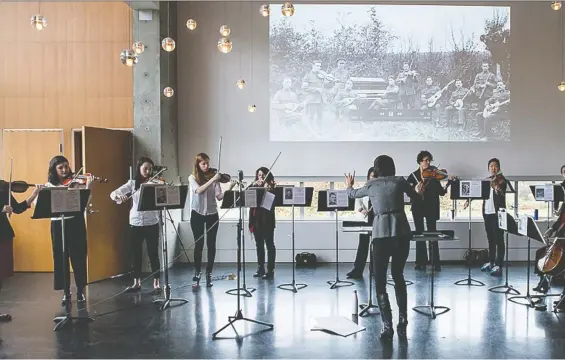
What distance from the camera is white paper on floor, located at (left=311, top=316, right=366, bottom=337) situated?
4.54 m

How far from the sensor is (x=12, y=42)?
25.0 feet

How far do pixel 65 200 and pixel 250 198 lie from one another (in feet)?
6.32

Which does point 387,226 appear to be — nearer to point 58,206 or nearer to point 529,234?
point 529,234

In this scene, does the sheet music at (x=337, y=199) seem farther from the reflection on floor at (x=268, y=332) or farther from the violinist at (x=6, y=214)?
the violinist at (x=6, y=214)

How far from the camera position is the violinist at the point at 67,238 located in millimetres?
5336

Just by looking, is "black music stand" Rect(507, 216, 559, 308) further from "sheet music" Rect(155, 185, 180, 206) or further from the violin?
the violin

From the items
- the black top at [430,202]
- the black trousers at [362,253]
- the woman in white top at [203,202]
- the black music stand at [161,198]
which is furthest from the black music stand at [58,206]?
the black top at [430,202]

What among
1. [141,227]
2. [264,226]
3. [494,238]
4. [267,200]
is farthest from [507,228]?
[141,227]

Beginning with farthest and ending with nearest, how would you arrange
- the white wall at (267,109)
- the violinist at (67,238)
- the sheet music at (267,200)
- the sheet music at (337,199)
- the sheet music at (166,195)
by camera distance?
the white wall at (267,109), the sheet music at (337,199), the sheet music at (267,200), the violinist at (67,238), the sheet music at (166,195)

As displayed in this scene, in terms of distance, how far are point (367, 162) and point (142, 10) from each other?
4.32 m

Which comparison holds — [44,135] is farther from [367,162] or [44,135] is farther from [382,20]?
[382,20]

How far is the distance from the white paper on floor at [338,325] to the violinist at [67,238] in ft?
8.90

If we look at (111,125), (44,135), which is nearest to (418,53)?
(111,125)

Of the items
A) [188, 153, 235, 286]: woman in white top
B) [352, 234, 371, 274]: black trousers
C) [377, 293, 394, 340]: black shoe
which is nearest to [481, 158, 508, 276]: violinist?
[352, 234, 371, 274]: black trousers
